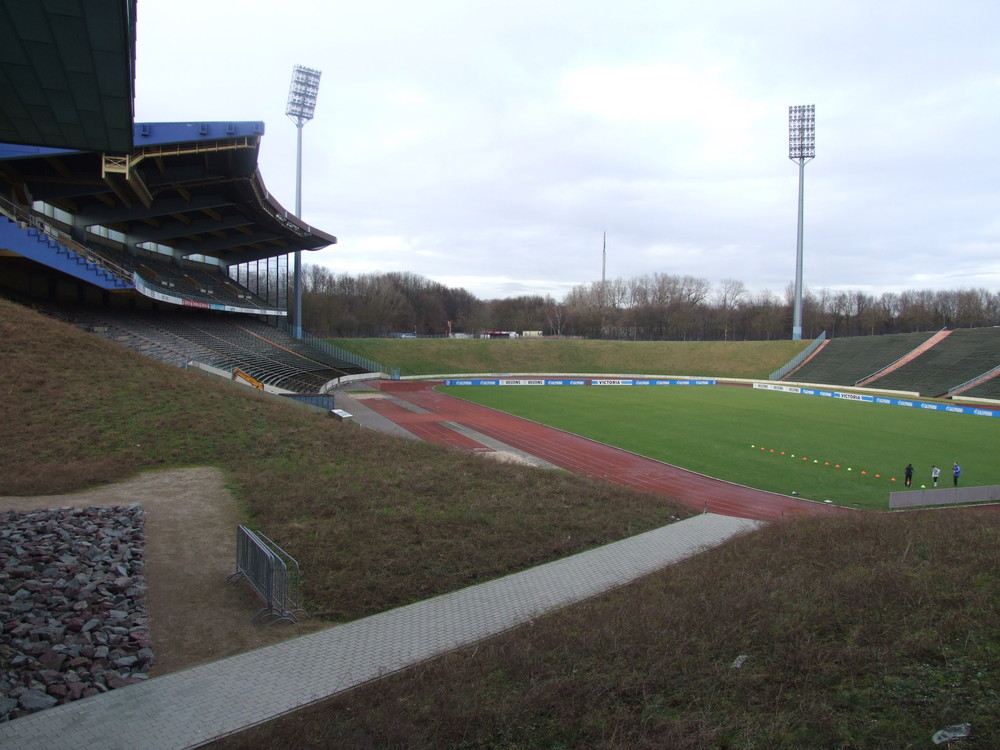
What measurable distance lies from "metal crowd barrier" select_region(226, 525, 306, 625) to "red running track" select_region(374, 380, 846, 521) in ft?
37.4

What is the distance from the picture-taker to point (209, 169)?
1324 inches

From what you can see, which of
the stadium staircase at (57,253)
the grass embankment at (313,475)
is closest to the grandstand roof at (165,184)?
the stadium staircase at (57,253)

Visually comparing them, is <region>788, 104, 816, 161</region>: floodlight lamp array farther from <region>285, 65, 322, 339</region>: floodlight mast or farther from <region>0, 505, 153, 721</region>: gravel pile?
<region>0, 505, 153, 721</region>: gravel pile

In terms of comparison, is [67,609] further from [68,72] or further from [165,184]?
[165,184]

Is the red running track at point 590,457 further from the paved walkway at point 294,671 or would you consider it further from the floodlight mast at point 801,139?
the floodlight mast at point 801,139

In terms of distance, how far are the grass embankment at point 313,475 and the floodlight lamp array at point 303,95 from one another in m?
38.6

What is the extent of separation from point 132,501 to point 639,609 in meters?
10.8

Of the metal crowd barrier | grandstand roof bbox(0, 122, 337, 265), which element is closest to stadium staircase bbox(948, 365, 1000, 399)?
grandstand roof bbox(0, 122, 337, 265)

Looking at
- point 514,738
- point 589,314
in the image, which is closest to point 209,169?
point 514,738

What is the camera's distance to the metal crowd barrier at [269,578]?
8398 millimetres

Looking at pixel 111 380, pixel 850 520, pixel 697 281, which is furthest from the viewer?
pixel 697 281

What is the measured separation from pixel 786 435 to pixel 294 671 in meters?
30.6

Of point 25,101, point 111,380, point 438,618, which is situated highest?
point 25,101

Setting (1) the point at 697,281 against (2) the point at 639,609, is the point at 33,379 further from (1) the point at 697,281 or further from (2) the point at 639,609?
(1) the point at 697,281
